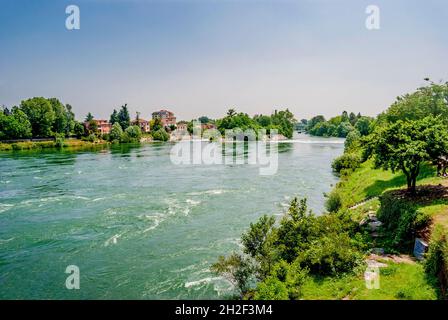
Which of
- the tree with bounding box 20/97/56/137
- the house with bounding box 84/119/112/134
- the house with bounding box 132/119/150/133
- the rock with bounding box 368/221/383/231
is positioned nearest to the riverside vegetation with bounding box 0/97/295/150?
the tree with bounding box 20/97/56/137

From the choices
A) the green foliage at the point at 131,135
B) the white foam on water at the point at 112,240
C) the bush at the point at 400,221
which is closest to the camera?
the bush at the point at 400,221

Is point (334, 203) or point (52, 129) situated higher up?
point (52, 129)

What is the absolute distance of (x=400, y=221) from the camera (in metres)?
17.1

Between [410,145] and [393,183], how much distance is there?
820cm

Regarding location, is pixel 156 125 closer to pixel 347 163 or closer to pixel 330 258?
pixel 347 163

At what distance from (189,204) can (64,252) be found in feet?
38.0

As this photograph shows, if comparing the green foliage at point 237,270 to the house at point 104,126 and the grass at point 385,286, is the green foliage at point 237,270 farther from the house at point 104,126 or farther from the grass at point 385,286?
the house at point 104,126

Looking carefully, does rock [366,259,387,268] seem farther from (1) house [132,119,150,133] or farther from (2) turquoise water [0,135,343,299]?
(1) house [132,119,150,133]

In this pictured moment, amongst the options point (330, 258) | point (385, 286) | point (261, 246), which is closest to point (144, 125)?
point (261, 246)

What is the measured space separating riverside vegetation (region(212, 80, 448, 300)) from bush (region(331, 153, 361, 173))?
706 inches

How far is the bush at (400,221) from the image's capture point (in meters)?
15.7

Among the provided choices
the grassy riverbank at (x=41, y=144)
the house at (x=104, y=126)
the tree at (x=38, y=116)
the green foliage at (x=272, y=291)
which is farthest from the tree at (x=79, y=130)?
the green foliage at (x=272, y=291)

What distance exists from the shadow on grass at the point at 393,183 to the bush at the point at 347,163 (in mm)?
14087

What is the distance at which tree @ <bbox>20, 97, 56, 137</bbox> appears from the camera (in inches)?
3986
